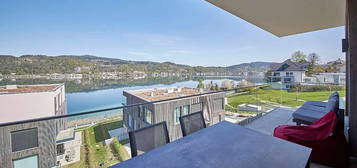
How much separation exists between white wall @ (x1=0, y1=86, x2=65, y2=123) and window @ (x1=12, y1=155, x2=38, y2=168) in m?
5.07

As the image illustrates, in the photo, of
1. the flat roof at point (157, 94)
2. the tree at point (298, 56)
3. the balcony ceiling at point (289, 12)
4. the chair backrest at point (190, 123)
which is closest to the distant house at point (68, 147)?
the chair backrest at point (190, 123)

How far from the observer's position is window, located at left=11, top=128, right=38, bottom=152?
173cm

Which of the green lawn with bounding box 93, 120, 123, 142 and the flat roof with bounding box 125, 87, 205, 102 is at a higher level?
the flat roof with bounding box 125, 87, 205, 102

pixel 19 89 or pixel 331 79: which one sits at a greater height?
pixel 331 79

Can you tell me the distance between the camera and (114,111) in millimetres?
2441

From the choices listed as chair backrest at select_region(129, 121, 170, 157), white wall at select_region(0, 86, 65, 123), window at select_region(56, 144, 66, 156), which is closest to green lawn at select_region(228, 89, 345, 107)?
chair backrest at select_region(129, 121, 170, 157)

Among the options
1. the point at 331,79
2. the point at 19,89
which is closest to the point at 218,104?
the point at 331,79

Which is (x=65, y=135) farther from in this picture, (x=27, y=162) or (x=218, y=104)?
(x=218, y=104)

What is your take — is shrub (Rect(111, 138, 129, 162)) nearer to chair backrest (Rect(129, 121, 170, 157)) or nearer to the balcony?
the balcony

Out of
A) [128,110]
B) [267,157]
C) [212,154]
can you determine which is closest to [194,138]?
[212,154]

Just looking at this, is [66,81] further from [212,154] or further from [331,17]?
[331,17]

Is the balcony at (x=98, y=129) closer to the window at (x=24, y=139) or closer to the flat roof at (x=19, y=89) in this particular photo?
the window at (x=24, y=139)

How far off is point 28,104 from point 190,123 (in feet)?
24.8

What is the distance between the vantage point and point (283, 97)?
5766mm
